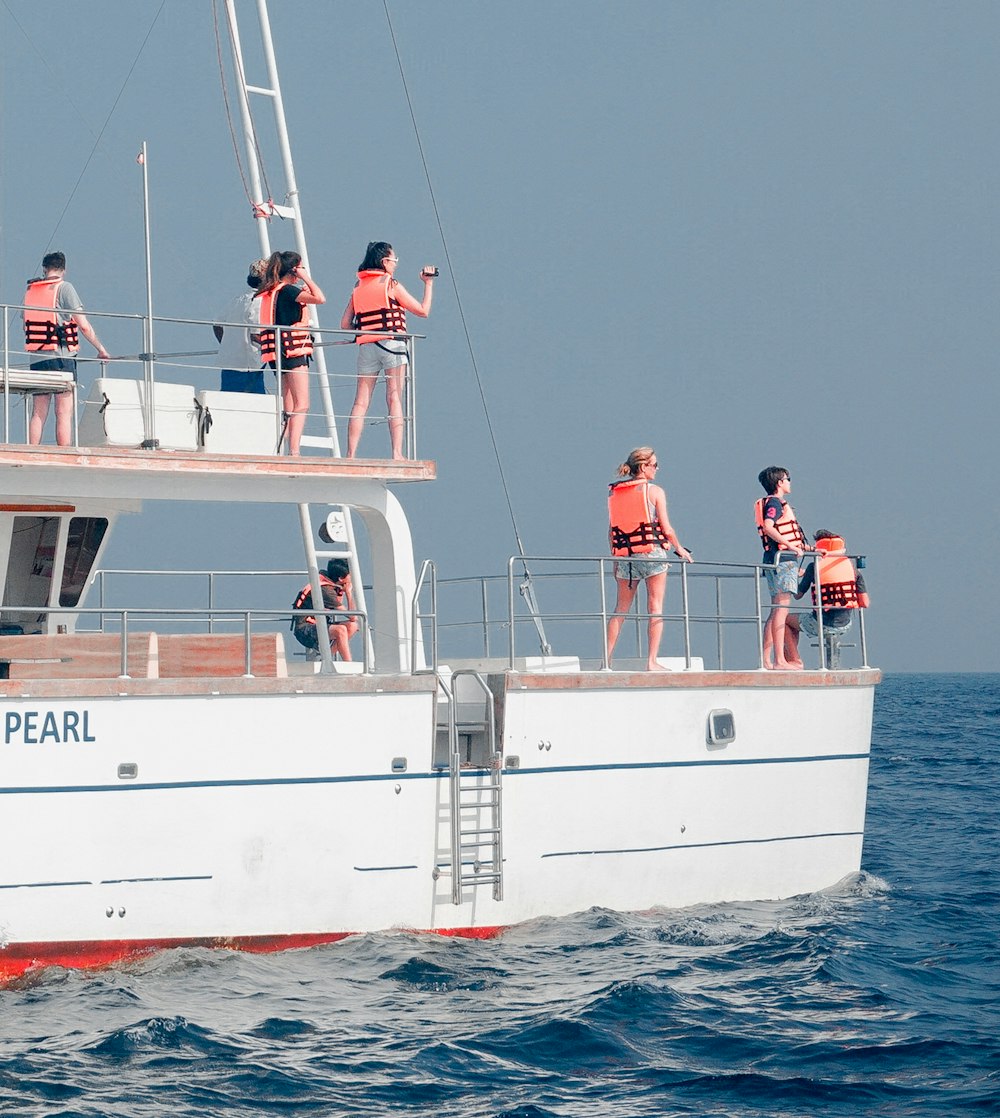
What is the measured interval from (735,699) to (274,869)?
4377 mm

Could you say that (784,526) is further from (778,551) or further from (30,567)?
(30,567)

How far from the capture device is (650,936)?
13.8 metres

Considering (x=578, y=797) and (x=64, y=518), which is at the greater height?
(x=64, y=518)

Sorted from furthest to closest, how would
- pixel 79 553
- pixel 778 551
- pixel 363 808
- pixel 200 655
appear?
pixel 778 551
pixel 79 553
pixel 200 655
pixel 363 808

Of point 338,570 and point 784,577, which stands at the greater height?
point 338,570

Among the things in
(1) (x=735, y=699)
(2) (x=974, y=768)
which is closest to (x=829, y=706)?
(1) (x=735, y=699)

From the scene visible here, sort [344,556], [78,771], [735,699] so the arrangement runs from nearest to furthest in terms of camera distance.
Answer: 1. [78,771]
2. [735,699]
3. [344,556]

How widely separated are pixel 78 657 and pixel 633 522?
499cm

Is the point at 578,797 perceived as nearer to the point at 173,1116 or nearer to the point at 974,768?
the point at 173,1116

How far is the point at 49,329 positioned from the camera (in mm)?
14484

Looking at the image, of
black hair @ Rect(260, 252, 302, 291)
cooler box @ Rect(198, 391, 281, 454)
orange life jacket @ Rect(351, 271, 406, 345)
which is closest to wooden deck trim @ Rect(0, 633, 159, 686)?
cooler box @ Rect(198, 391, 281, 454)

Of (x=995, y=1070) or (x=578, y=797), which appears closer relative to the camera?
(x=995, y=1070)

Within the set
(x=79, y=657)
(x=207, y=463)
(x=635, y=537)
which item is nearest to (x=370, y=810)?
(x=79, y=657)

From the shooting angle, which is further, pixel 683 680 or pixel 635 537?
pixel 635 537
